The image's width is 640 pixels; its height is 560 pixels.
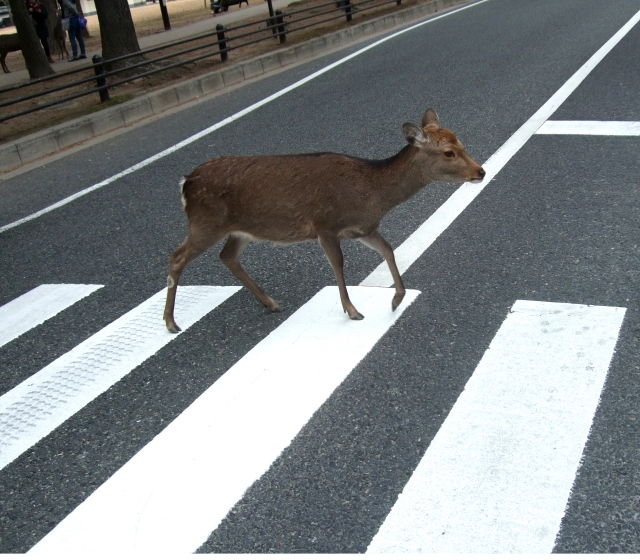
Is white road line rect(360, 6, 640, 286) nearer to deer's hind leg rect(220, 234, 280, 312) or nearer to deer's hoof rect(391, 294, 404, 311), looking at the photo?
deer's hoof rect(391, 294, 404, 311)

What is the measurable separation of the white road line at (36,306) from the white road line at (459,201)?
2.22 metres

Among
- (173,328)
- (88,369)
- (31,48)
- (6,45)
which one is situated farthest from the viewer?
(6,45)

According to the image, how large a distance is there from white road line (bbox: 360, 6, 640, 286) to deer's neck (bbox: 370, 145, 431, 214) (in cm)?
74

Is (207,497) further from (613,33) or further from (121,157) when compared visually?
(613,33)

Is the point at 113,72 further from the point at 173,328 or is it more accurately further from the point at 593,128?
the point at 173,328

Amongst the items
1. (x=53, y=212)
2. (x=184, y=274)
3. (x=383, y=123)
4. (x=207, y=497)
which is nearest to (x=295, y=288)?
(x=184, y=274)

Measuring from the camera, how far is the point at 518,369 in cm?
409

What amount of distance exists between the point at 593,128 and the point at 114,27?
429 inches

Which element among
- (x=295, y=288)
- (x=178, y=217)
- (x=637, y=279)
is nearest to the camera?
(x=637, y=279)

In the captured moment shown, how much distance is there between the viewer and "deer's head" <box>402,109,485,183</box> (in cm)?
486

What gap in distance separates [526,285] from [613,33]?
10.9 metres

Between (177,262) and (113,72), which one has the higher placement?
(113,72)

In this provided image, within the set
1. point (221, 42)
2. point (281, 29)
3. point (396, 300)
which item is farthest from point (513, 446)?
point (281, 29)

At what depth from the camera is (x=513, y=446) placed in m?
3.47
